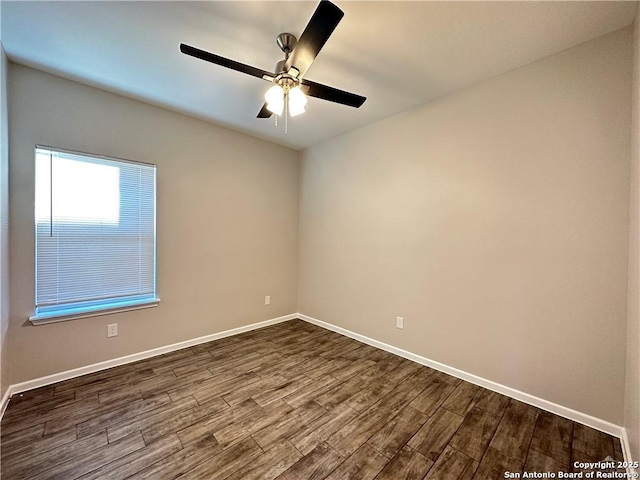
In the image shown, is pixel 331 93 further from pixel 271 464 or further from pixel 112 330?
pixel 112 330

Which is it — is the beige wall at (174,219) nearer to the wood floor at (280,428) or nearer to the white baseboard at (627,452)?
the wood floor at (280,428)

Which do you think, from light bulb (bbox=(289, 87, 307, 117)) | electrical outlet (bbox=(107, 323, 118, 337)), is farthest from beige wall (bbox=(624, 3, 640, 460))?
electrical outlet (bbox=(107, 323, 118, 337))

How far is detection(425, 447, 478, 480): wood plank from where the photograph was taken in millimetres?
1473

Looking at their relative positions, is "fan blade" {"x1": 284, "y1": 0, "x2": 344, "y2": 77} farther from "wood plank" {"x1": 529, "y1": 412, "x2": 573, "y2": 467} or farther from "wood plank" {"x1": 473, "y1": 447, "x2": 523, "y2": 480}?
"wood plank" {"x1": 529, "y1": 412, "x2": 573, "y2": 467}

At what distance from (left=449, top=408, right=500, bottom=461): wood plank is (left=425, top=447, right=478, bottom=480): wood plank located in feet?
0.17

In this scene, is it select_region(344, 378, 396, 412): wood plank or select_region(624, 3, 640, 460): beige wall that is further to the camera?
select_region(344, 378, 396, 412): wood plank

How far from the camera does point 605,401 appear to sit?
1.80 metres

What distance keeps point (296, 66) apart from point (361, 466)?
7.84 feet

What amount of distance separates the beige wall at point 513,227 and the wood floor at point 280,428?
400mm

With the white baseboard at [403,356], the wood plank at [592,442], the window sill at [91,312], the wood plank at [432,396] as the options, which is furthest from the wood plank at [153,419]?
the wood plank at [592,442]

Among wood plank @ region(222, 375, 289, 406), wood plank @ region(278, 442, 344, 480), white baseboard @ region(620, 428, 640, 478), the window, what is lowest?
wood plank @ region(278, 442, 344, 480)

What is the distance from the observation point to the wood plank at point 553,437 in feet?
5.32

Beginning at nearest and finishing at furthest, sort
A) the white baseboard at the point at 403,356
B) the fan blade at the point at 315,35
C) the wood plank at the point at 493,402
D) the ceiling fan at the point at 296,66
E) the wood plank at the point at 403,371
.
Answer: the fan blade at the point at 315,35 → the ceiling fan at the point at 296,66 → the white baseboard at the point at 403,356 → the wood plank at the point at 493,402 → the wood plank at the point at 403,371

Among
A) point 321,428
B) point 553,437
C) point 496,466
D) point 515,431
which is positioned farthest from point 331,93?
point 553,437
